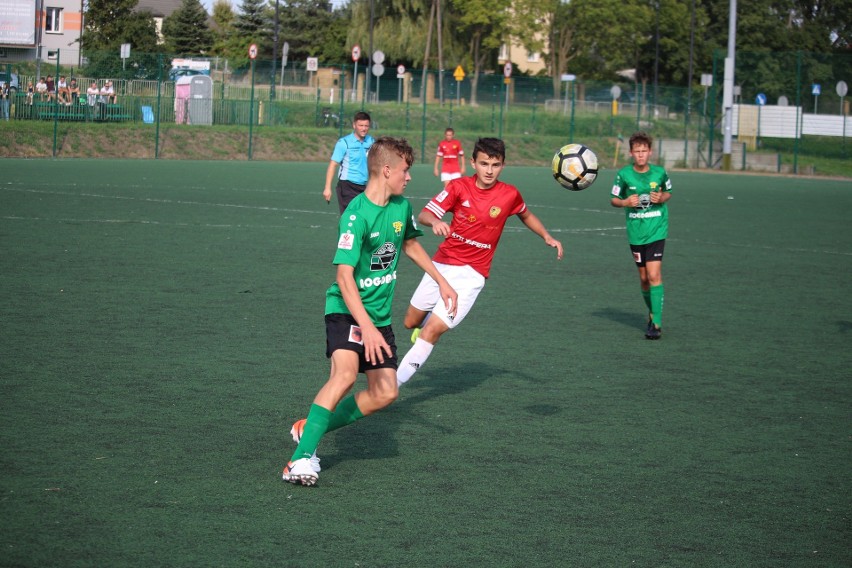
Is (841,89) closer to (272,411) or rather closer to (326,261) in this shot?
(326,261)

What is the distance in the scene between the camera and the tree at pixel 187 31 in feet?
290

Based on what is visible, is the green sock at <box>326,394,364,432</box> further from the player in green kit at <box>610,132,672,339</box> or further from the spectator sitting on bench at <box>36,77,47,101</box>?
the spectator sitting on bench at <box>36,77,47,101</box>

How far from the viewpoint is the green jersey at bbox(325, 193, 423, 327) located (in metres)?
5.45

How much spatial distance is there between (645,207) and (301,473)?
5.97 metres

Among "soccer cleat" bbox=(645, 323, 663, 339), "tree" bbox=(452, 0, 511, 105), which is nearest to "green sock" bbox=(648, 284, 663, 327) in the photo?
"soccer cleat" bbox=(645, 323, 663, 339)

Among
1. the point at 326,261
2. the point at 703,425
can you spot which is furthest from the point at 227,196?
the point at 703,425

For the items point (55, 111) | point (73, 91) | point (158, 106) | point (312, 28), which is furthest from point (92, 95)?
point (312, 28)

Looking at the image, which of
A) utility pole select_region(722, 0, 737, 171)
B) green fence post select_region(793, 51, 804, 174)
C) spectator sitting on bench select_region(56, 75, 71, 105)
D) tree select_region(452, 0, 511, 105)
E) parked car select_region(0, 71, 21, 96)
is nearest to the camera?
parked car select_region(0, 71, 21, 96)

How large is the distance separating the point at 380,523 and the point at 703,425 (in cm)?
279

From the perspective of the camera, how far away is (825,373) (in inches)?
340

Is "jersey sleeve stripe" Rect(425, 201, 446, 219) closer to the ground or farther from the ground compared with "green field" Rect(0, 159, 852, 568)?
farther from the ground

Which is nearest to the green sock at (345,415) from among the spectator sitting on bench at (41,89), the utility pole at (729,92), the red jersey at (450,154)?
the red jersey at (450,154)

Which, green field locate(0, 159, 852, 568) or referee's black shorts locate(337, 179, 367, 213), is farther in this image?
referee's black shorts locate(337, 179, 367, 213)

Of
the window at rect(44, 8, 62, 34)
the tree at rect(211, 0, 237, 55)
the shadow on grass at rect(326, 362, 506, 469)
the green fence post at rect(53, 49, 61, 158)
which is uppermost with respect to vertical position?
the tree at rect(211, 0, 237, 55)
